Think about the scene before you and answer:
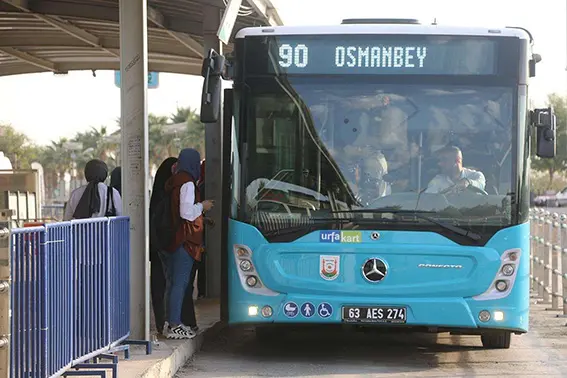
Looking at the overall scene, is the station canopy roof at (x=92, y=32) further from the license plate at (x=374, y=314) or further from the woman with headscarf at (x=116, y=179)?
the license plate at (x=374, y=314)

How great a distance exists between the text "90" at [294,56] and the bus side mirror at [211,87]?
620mm

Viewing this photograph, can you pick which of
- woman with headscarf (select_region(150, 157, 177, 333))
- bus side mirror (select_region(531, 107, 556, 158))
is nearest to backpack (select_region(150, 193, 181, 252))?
woman with headscarf (select_region(150, 157, 177, 333))

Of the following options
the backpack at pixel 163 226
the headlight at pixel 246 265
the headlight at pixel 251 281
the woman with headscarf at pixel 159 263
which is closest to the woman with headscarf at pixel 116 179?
the woman with headscarf at pixel 159 263

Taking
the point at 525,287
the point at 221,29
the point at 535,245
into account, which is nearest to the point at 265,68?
the point at 221,29

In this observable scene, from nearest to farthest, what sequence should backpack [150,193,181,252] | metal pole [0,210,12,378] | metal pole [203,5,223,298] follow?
metal pole [0,210,12,378] < backpack [150,193,181,252] < metal pole [203,5,223,298]

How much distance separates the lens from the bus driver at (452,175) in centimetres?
1124

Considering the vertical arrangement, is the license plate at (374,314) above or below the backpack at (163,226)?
below

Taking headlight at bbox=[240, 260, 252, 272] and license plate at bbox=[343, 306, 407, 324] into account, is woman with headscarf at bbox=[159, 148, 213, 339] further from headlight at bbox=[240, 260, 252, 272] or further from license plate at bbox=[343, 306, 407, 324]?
license plate at bbox=[343, 306, 407, 324]

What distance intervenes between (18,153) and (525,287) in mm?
71632

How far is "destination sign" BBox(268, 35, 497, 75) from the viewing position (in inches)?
448

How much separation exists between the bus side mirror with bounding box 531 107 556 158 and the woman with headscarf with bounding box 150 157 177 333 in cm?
358

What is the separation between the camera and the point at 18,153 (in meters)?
80.4

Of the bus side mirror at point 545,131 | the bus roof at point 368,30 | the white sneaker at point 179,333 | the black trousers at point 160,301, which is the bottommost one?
the white sneaker at point 179,333

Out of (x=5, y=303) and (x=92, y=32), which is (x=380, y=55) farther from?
(x=92, y=32)
